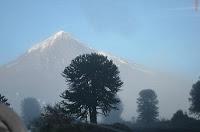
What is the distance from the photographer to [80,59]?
54156 millimetres

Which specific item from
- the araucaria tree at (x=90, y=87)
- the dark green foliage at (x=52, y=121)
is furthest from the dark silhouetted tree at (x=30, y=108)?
the dark green foliage at (x=52, y=121)

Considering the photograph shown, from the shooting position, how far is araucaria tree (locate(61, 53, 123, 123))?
5184cm

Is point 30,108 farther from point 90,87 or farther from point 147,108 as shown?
point 90,87

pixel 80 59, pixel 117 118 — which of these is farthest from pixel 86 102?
pixel 117 118

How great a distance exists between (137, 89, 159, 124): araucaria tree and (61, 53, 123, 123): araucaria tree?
55.1 m

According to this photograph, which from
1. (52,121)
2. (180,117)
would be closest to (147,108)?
(180,117)

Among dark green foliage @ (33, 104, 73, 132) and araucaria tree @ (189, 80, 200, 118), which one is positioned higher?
araucaria tree @ (189, 80, 200, 118)

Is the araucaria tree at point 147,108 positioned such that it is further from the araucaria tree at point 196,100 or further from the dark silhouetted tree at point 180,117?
the dark silhouetted tree at point 180,117

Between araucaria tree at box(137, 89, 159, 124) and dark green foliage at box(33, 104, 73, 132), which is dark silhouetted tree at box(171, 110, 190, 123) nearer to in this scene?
araucaria tree at box(137, 89, 159, 124)

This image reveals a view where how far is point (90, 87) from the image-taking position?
172 feet

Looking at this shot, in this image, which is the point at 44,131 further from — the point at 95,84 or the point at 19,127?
the point at 19,127

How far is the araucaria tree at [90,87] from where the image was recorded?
5184 cm

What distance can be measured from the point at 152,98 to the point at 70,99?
7403 cm

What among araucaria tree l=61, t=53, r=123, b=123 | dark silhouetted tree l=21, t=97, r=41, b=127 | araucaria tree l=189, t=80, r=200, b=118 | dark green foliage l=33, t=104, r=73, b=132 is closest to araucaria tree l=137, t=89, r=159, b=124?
araucaria tree l=189, t=80, r=200, b=118
